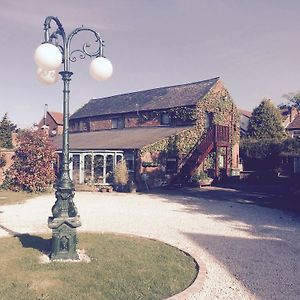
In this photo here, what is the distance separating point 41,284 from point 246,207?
11.6m

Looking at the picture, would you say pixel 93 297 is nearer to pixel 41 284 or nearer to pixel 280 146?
pixel 41 284

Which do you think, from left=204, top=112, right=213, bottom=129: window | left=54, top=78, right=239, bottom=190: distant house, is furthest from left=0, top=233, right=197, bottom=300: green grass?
left=204, top=112, right=213, bottom=129: window

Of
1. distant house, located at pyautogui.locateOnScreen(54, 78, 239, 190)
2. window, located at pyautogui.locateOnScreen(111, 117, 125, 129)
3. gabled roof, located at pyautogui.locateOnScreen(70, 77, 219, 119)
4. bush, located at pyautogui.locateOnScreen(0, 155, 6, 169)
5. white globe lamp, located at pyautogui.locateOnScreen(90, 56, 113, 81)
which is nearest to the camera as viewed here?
white globe lamp, located at pyautogui.locateOnScreen(90, 56, 113, 81)

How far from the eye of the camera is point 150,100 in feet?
107

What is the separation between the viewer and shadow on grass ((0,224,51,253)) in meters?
8.50

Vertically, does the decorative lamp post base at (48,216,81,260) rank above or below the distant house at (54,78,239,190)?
below

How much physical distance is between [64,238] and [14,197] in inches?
505

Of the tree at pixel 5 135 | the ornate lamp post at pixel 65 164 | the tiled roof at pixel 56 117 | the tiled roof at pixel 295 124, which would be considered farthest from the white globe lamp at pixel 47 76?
the tiled roof at pixel 295 124

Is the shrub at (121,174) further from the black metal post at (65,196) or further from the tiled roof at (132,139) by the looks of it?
the black metal post at (65,196)

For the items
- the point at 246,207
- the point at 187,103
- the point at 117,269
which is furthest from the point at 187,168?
the point at 117,269

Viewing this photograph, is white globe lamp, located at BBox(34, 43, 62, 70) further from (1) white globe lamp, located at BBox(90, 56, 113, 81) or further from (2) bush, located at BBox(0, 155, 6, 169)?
(2) bush, located at BBox(0, 155, 6, 169)

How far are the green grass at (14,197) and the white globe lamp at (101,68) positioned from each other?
12077mm

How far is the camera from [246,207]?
15.5 meters

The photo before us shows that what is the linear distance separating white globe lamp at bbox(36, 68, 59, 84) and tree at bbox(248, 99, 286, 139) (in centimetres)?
A: 3469
